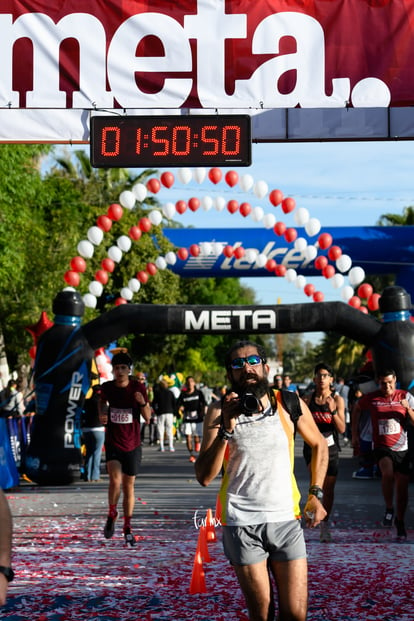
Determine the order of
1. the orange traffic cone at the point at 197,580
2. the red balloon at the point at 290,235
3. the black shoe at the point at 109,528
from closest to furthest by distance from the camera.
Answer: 1. the orange traffic cone at the point at 197,580
2. the black shoe at the point at 109,528
3. the red balloon at the point at 290,235

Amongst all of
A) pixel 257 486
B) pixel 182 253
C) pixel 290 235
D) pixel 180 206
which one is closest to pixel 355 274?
pixel 290 235

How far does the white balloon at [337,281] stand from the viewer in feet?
78.9

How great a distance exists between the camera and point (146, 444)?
104ft

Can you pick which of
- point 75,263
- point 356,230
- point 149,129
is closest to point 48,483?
point 75,263

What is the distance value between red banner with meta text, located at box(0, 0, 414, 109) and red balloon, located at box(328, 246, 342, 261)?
→ 1485 cm

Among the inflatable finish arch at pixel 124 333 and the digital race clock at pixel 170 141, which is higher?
the digital race clock at pixel 170 141

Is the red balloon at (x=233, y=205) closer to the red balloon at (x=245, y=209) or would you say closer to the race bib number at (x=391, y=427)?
the red balloon at (x=245, y=209)

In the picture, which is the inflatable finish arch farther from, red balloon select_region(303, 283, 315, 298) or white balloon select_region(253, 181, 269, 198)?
red balloon select_region(303, 283, 315, 298)

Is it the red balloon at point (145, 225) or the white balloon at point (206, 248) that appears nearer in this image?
the red balloon at point (145, 225)

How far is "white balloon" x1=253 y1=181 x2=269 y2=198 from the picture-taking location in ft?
74.1

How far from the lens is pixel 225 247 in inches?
1048

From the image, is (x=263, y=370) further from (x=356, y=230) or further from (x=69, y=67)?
(x=356, y=230)

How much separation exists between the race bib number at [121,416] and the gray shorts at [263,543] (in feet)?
17.9

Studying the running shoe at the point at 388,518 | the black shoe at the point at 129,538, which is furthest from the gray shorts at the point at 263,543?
the running shoe at the point at 388,518
